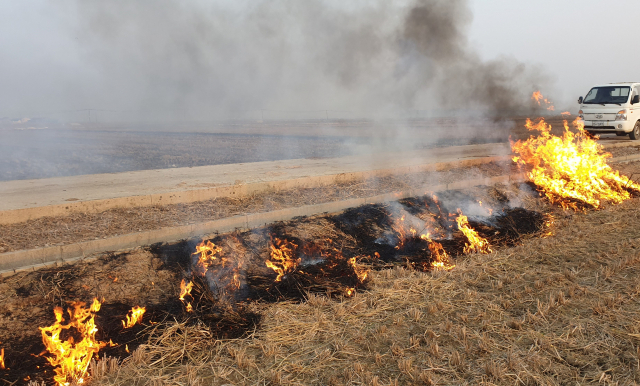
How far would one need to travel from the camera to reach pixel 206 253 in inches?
189

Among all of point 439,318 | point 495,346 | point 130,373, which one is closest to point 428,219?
point 439,318

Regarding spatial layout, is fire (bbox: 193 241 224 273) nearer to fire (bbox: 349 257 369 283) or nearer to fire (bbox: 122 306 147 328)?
fire (bbox: 122 306 147 328)

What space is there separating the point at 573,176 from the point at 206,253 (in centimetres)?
721

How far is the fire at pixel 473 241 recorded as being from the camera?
5.28 m

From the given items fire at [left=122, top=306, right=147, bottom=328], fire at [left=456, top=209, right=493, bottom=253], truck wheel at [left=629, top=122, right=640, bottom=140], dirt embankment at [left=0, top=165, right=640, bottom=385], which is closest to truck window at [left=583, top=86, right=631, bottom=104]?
truck wheel at [left=629, top=122, right=640, bottom=140]

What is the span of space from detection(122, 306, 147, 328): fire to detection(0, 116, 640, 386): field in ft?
0.22

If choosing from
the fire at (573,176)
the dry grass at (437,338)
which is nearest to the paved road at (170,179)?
the fire at (573,176)

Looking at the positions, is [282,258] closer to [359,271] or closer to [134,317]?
[359,271]

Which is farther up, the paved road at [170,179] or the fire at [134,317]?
the paved road at [170,179]

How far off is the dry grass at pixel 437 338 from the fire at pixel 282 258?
0.84m

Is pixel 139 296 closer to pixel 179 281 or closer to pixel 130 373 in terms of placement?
pixel 179 281

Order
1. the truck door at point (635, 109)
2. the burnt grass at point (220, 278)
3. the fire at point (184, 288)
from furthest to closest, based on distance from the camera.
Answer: the truck door at point (635, 109)
the fire at point (184, 288)
the burnt grass at point (220, 278)

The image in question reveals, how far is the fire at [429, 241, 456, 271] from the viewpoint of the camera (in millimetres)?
4715

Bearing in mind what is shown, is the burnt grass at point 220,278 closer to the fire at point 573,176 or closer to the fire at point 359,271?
the fire at point 359,271
